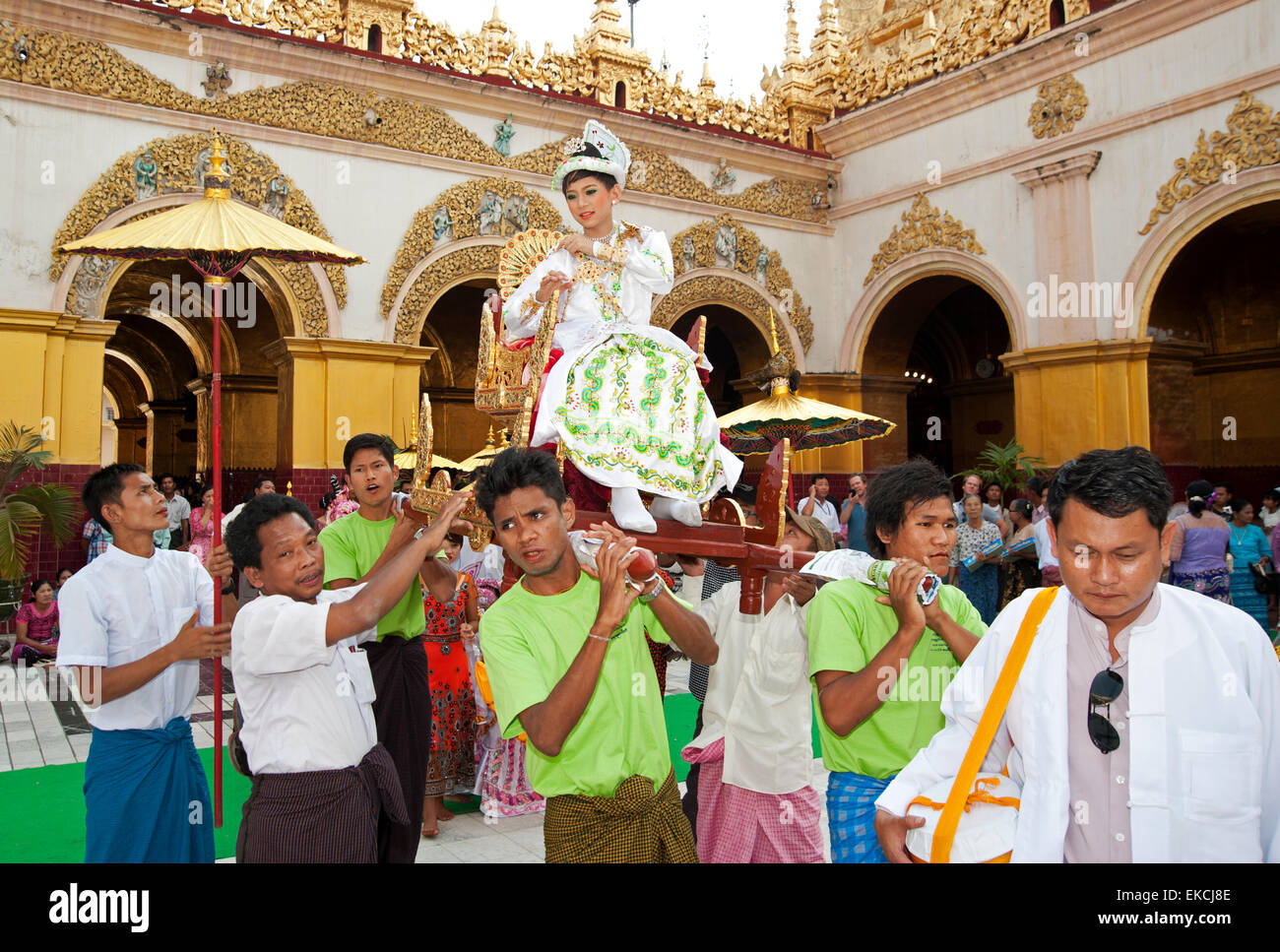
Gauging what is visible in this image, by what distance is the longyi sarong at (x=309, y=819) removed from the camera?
2.41 metres

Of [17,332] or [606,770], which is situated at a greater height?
[17,332]

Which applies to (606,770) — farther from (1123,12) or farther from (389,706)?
(1123,12)

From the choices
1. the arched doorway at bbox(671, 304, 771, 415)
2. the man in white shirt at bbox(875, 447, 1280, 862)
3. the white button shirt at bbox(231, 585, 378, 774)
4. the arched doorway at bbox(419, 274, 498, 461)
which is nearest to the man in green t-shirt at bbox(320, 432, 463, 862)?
the white button shirt at bbox(231, 585, 378, 774)

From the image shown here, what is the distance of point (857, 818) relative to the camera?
92.6 inches

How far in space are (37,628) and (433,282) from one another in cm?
555

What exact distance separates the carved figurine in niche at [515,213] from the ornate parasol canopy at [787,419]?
4.08m

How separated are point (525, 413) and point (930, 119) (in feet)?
38.4

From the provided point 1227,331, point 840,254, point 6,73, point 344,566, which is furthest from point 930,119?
point 344,566

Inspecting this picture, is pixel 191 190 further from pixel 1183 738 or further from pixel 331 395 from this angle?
pixel 1183 738

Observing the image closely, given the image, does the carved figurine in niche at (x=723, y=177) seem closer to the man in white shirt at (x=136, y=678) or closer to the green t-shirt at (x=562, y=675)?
the man in white shirt at (x=136, y=678)

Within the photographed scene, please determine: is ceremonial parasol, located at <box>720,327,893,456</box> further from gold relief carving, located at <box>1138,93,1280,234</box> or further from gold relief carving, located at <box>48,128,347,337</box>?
gold relief carving, located at <box>48,128,347,337</box>

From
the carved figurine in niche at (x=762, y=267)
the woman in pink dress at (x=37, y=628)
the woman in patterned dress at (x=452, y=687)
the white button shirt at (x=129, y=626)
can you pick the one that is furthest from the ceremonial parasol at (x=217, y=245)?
the carved figurine in niche at (x=762, y=267)

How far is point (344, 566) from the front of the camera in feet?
12.2

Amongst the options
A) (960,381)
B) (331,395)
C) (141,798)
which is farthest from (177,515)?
(960,381)
